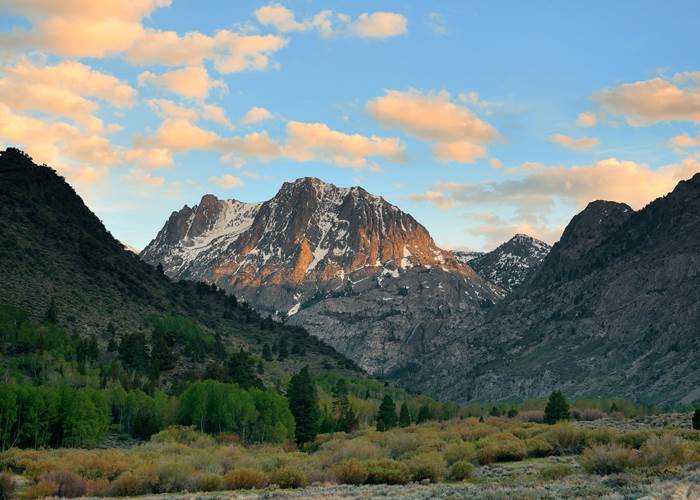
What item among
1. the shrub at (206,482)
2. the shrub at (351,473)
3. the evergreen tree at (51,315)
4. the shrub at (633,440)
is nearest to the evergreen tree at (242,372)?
the evergreen tree at (51,315)

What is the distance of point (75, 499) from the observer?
4372 cm

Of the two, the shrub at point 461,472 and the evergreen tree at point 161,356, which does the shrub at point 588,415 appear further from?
the shrub at point 461,472

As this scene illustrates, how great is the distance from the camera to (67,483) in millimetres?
48344

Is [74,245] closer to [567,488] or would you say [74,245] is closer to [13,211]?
[13,211]

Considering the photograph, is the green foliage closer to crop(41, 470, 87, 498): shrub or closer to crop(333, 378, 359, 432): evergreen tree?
crop(41, 470, 87, 498): shrub

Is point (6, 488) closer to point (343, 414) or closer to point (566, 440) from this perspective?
point (566, 440)

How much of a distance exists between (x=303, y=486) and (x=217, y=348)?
128 metres

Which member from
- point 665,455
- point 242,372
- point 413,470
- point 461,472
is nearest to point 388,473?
point 413,470

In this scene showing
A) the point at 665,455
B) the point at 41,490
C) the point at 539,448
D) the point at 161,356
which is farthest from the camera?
the point at 161,356

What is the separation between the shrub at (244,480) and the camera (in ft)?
164

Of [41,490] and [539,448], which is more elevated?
[41,490]

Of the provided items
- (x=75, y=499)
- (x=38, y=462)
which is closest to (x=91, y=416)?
(x=38, y=462)

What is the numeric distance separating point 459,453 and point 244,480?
18054 millimetres

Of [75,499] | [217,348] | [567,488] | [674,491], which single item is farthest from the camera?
[217,348]
